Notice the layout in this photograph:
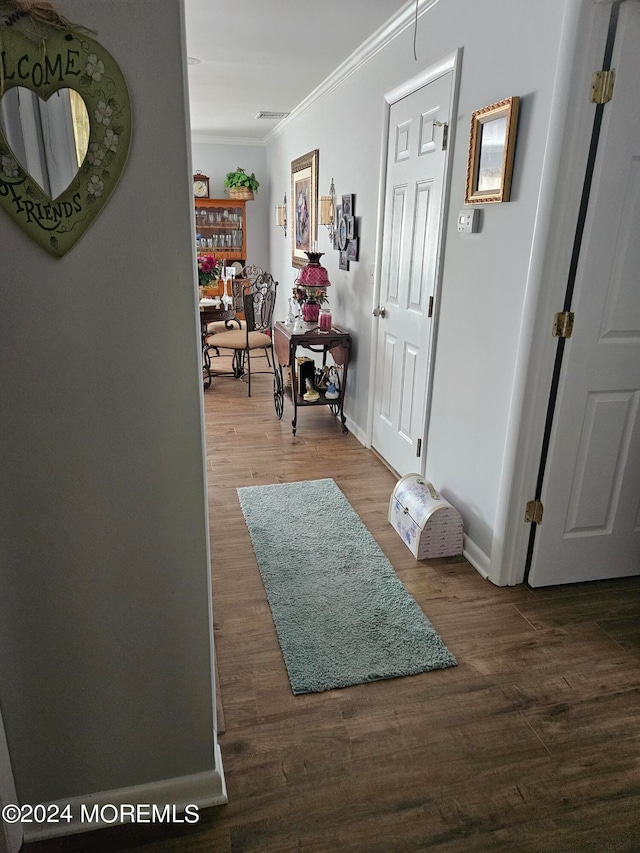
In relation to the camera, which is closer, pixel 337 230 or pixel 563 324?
pixel 563 324

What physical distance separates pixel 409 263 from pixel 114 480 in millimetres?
2349

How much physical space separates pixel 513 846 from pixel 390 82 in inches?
134

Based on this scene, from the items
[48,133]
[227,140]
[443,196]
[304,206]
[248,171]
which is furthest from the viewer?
[248,171]

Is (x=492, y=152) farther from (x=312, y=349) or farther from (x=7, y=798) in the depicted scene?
(x=7, y=798)

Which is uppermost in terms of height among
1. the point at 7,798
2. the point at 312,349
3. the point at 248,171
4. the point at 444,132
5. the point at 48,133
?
the point at 248,171

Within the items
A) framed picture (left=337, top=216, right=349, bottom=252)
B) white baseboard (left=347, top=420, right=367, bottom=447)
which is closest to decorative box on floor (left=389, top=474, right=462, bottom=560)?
white baseboard (left=347, top=420, right=367, bottom=447)

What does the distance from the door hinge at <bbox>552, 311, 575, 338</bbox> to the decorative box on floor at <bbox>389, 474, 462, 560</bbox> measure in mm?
898

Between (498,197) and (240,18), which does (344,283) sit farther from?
(498,197)

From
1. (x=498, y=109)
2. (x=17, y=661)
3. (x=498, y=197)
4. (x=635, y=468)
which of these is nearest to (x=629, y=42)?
(x=498, y=109)

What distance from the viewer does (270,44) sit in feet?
11.1

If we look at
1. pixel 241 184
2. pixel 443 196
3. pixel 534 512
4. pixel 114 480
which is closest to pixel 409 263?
pixel 443 196

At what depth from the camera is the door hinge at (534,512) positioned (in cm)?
233

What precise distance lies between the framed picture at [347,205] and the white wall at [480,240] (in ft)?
1.23

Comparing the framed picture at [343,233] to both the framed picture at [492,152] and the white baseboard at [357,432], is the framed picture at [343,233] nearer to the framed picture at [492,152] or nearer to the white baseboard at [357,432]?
the white baseboard at [357,432]
